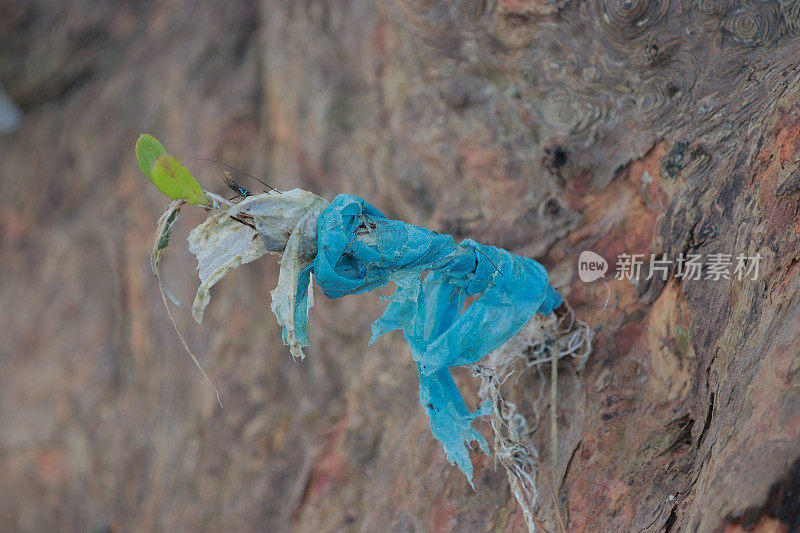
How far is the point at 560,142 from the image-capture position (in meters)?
2.20

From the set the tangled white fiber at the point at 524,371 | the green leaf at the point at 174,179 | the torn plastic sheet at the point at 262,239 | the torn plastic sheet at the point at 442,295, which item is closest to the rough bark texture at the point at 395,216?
the tangled white fiber at the point at 524,371

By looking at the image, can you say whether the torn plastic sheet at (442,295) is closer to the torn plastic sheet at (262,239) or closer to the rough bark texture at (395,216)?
the torn plastic sheet at (262,239)

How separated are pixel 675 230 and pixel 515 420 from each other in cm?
71

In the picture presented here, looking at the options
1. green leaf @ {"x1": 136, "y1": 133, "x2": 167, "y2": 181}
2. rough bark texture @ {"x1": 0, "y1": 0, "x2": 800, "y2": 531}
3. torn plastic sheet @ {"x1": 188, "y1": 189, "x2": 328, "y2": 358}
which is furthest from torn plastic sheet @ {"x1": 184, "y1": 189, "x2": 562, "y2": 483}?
rough bark texture @ {"x1": 0, "y1": 0, "x2": 800, "y2": 531}

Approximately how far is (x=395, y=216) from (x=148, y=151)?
1.41 metres

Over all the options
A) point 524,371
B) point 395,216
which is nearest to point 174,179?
point 524,371

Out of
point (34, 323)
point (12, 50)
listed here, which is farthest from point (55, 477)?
point (12, 50)

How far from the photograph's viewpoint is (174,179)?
1.23 metres

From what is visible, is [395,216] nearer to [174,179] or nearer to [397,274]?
[397,274]

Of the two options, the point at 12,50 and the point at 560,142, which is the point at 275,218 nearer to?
the point at 560,142

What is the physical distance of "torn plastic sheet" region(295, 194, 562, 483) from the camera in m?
1.44

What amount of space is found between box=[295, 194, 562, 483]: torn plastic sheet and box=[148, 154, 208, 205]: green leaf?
297 mm

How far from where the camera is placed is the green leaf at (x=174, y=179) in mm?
1212

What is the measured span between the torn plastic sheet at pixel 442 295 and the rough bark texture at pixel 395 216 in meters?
0.37
